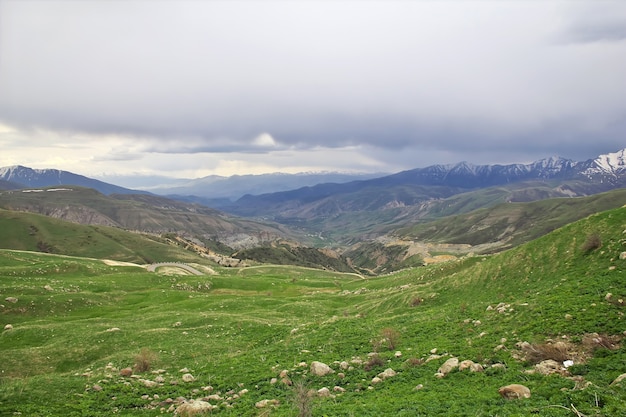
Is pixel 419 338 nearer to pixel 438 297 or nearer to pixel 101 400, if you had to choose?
pixel 438 297

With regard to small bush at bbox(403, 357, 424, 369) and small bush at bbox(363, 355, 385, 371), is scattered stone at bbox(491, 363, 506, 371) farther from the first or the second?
small bush at bbox(363, 355, 385, 371)

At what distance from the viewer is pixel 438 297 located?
43.7 metres

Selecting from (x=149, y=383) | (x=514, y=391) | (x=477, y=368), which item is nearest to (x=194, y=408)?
(x=149, y=383)

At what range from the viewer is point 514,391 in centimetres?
1611

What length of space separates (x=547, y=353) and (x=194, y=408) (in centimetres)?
1868

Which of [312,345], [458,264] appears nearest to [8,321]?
[312,345]

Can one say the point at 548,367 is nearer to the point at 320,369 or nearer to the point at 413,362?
the point at 413,362

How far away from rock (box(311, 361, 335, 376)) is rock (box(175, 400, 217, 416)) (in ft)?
21.7

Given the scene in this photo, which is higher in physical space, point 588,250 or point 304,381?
point 588,250

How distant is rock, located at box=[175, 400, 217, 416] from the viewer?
62.3ft

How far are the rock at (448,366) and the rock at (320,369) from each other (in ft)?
22.4

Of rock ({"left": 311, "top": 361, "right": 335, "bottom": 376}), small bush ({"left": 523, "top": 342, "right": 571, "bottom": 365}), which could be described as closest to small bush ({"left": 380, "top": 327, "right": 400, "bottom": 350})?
rock ({"left": 311, "top": 361, "right": 335, "bottom": 376})

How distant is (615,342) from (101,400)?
92.3 feet

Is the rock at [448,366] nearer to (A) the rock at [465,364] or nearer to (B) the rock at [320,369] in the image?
(A) the rock at [465,364]
